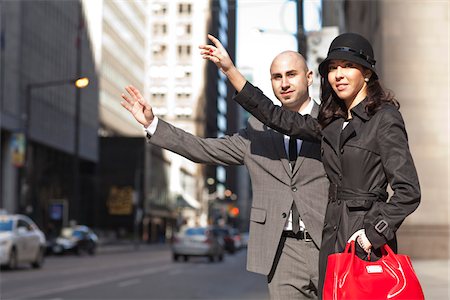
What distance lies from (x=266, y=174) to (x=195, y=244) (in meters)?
32.1

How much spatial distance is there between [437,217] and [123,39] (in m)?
81.6

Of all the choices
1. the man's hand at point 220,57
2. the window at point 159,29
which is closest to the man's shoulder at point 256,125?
the man's hand at point 220,57

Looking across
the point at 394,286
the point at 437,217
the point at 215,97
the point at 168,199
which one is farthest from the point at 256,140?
the point at 215,97

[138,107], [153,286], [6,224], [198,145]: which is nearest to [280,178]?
[198,145]

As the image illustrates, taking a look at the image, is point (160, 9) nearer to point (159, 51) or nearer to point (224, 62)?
point (159, 51)

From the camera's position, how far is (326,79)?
4.54 m

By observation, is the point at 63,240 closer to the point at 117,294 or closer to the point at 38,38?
the point at 38,38

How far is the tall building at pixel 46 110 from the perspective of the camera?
55.6m

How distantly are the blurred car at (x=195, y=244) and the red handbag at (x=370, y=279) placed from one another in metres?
32.7

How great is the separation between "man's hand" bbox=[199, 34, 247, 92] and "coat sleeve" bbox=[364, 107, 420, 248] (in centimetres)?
84

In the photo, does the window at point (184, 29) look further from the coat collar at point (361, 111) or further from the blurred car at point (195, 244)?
the coat collar at point (361, 111)

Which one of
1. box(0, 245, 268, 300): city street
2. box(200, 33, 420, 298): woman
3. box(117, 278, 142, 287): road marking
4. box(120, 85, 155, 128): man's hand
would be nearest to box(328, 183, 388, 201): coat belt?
box(200, 33, 420, 298): woman

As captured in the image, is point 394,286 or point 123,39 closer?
point 394,286

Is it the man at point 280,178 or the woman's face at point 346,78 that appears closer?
the woman's face at point 346,78
